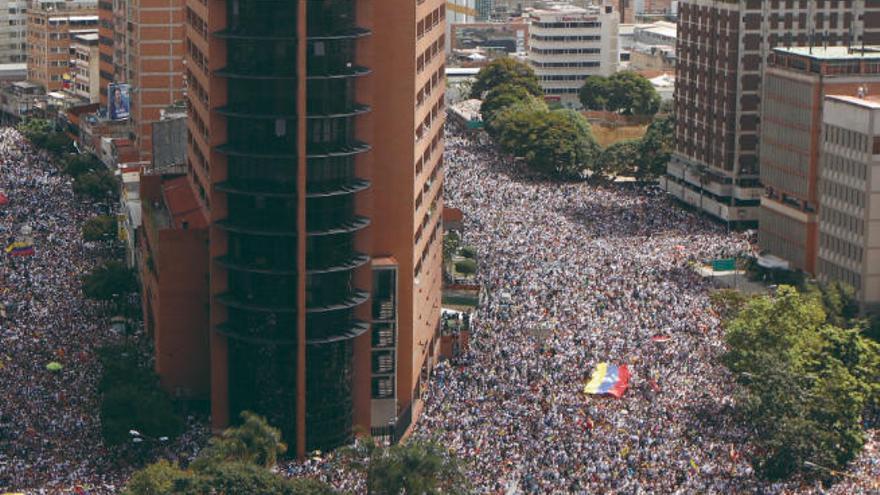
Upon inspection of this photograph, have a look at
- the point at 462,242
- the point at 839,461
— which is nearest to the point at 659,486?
the point at 839,461

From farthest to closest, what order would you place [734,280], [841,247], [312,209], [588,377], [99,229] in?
[99,229]
[734,280]
[841,247]
[588,377]
[312,209]

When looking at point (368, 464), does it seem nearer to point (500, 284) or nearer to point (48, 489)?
point (48, 489)

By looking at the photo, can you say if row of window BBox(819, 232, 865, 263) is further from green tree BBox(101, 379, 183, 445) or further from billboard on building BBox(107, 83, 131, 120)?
billboard on building BBox(107, 83, 131, 120)

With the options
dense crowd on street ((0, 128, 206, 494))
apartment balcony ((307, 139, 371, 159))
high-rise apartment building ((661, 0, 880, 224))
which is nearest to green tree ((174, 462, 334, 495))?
dense crowd on street ((0, 128, 206, 494))

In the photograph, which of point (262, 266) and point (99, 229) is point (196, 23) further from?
point (99, 229)

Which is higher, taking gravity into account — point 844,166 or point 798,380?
point 844,166

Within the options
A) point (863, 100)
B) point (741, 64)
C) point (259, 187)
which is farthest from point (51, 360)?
point (741, 64)
